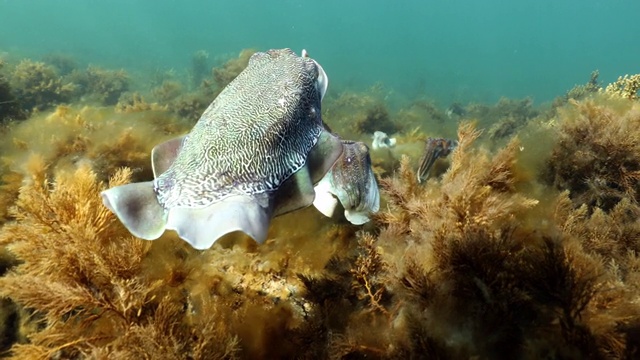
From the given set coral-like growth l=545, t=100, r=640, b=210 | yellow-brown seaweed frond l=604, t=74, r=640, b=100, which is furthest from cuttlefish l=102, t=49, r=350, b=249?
yellow-brown seaweed frond l=604, t=74, r=640, b=100

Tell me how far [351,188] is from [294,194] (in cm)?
68

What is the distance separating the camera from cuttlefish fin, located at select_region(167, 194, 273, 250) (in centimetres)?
197

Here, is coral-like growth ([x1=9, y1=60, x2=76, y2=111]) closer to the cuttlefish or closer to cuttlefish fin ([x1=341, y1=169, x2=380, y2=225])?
the cuttlefish

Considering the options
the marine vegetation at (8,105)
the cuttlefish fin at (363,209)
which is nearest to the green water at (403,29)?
the marine vegetation at (8,105)

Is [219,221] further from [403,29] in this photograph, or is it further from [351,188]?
[403,29]

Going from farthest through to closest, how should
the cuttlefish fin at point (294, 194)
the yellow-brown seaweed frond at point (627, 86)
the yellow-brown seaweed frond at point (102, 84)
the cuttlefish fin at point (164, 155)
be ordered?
the yellow-brown seaweed frond at point (102, 84) < the yellow-brown seaweed frond at point (627, 86) < the cuttlefish fin at point (164, 155) < the cuttlefish fin at point (294, 194)

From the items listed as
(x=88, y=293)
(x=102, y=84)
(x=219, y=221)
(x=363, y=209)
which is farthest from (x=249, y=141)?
(x=102, y=84)

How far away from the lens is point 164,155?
2930 millimetres

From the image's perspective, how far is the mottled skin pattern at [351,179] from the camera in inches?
123

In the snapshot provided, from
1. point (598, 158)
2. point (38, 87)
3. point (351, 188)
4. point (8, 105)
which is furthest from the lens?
point (38, 87)

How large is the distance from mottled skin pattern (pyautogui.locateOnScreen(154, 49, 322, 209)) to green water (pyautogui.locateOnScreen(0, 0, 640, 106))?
56.4 meters

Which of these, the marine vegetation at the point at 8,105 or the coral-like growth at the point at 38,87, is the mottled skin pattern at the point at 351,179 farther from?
the coral-like growth at the point at 38,87

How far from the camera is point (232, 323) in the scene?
2.63 metres

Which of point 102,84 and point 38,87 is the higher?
point 38,87
